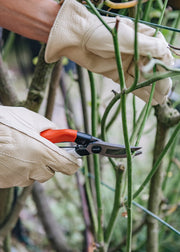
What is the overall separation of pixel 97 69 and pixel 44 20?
0.14 m

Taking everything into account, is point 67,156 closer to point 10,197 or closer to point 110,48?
point 110,48

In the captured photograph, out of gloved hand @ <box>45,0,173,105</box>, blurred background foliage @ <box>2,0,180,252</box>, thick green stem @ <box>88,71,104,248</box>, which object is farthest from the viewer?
blurred background foliage @ <box>2,0,180,252</box>

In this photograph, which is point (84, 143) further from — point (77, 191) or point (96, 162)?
point (77, 191)

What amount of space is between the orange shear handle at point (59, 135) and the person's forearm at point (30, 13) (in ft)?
0.64

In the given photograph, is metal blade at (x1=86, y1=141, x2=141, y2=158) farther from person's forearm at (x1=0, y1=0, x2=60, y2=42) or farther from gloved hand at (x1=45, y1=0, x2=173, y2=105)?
person's forearm at (x1=0, y1=0, x2=60, y2=42)

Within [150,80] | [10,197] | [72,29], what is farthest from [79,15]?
[10,197]

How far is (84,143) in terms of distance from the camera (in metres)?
0.54

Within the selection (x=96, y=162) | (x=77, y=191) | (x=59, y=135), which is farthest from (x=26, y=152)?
(x=77, y=191)

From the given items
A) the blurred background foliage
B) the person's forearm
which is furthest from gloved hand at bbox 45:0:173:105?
the blurred background foliage

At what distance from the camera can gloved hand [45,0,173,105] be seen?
453mm

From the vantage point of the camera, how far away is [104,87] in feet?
3.60

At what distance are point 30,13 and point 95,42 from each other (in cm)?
15

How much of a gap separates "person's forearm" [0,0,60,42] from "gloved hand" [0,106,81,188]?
0.55 feet

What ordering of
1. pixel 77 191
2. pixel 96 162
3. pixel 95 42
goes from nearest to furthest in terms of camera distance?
1. pixel 95 42
2. pixel 96 162
3. pixel 77 191
